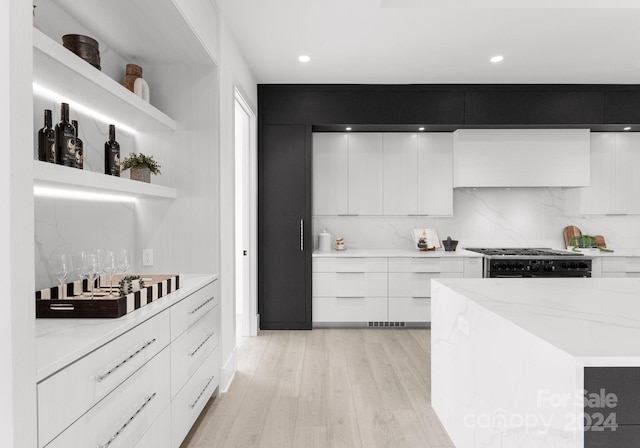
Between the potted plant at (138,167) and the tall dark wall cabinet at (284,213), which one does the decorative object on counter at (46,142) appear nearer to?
the potted plant at (138,167)

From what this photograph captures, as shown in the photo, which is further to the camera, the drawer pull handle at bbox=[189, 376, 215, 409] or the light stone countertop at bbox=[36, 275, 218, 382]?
the drawer pull handle at bbox=[189, 376, 215, 409]

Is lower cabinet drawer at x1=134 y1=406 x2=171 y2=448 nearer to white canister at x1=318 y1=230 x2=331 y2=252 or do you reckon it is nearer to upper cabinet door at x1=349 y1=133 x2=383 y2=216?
white canister at x1=318 y1=230 x2=331 y2=252

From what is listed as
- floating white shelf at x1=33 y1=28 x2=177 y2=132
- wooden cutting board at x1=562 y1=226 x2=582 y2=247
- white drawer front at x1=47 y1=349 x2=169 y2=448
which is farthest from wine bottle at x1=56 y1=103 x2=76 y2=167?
wooden cutting board at x1=562 y1=226 x2=582 y2=247

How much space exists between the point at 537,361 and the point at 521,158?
12.4ft

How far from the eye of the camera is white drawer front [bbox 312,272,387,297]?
14.4 ft

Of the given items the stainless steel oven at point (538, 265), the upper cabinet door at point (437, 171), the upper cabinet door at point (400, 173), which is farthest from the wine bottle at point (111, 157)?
the stainless steel oven at point (538, 265)

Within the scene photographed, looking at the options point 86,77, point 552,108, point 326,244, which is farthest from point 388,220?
point 86,77

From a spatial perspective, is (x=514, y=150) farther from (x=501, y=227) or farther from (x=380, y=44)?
(x=380, y=44)

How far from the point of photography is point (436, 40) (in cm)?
326

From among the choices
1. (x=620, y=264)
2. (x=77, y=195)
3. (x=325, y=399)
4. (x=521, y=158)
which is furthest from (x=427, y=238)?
(x=77, y=195)

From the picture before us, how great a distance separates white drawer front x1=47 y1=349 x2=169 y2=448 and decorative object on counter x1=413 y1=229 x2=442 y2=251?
3431 mm

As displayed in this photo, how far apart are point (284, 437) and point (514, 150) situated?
382 centimetres

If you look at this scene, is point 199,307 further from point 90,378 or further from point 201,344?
point 90,378

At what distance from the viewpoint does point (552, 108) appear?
4320mm
